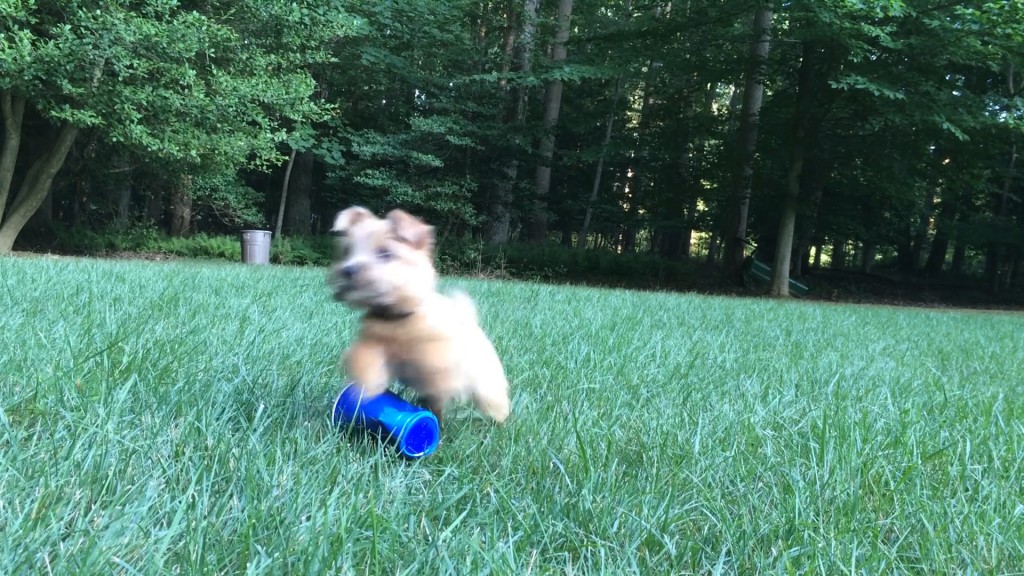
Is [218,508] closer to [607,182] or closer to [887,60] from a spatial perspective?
[887,60]

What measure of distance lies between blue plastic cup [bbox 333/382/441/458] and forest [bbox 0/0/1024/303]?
11.0m

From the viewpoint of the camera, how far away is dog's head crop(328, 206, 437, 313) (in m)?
1.57

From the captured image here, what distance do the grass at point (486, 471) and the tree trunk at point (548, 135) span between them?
16.1 m

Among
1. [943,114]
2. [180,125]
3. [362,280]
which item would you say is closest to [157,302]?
[362,280]

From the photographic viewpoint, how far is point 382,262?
1591mm

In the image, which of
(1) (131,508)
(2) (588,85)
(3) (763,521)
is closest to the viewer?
(1) (131,508)

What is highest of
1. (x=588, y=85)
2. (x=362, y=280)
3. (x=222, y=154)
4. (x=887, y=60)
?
(x=588, y=85)

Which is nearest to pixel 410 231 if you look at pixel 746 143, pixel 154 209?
pixel 746 143

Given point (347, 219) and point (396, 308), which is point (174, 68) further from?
point (396, 308)

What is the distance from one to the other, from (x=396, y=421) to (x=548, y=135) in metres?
17.6

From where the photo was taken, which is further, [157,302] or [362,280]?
[157,302]

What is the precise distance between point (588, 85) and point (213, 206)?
44.3 feet

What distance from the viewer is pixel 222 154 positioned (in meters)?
13.1

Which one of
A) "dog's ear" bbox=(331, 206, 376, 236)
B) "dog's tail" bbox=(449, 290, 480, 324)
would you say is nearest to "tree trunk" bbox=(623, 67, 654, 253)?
"dog's tail" bbox=(449, 290, 480, 324)
